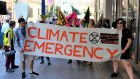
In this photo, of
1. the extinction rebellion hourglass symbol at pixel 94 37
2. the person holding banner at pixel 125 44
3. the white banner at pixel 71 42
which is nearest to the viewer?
the person holding banner at pixel 125 44

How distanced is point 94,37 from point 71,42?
66 cm

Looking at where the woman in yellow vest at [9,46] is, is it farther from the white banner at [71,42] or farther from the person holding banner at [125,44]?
the person holding banner at [125,44]

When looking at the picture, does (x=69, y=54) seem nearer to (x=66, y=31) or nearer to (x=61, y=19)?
(x=66, y=31)

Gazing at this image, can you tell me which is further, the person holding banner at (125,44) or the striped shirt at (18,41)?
the striped shirt at (18,41)

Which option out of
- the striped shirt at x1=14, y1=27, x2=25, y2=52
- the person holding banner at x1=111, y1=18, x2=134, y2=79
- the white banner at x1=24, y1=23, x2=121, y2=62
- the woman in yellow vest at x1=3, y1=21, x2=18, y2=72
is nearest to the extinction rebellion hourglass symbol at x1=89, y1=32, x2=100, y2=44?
the white banner at x1=24, y1=23, x2=121, y2=62

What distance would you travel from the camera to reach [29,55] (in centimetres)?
981

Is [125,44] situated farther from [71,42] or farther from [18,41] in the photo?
[18,41]

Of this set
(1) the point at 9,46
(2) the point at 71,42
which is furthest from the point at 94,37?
(1) the point at 9,46

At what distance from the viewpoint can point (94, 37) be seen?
966 cm

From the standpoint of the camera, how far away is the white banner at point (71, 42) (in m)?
9.43

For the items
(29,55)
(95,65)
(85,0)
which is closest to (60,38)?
(29,55)

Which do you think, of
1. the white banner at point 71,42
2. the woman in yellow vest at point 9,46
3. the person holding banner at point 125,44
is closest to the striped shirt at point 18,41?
the white banner at point 71,42

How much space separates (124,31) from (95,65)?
12.9 ft

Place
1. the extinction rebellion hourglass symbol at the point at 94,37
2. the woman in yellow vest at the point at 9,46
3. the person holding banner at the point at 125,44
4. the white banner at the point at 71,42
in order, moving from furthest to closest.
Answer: the woman in yellow vest at the point at 9,46 → the extinction rebellion hourglass symbol at the point at 94,37 → the white banner at the point at 71,42 → the person holding banner at the point at 125,44
